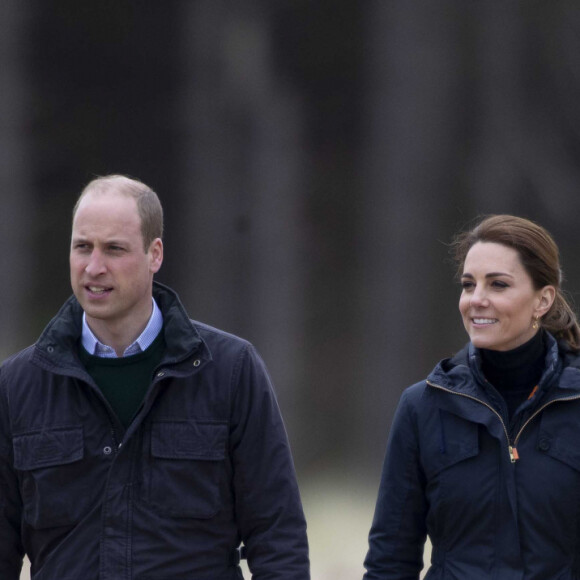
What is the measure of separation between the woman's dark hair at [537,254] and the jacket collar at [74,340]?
86cm

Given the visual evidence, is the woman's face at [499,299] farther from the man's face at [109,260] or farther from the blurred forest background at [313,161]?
the blurred forest background at [313,161]

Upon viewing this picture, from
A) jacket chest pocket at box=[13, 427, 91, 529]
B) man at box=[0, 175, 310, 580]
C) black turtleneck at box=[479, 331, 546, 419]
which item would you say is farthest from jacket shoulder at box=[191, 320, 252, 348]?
black turtleneck at box=[479, 331, 546, 419]

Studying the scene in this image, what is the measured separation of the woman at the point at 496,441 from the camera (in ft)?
10.6

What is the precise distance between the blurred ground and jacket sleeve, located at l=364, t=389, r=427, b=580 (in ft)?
6.34

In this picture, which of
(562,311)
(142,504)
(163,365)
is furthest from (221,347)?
(562,311)

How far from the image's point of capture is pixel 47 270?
211 inches

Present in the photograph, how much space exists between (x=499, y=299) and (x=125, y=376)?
104 cm

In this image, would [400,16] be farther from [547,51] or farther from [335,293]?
[335,293]

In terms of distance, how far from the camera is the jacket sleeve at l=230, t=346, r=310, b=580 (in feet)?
10.7

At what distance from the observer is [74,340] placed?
11.0 ft

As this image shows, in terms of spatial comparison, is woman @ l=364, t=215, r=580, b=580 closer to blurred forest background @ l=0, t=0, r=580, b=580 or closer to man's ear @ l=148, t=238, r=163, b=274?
man's ear @ l=148, t=238, r=163, b=274

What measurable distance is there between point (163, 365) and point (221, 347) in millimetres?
190

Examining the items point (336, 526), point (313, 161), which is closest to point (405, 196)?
point (313, 161)

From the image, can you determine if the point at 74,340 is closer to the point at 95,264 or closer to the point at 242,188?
the point at 95,264
